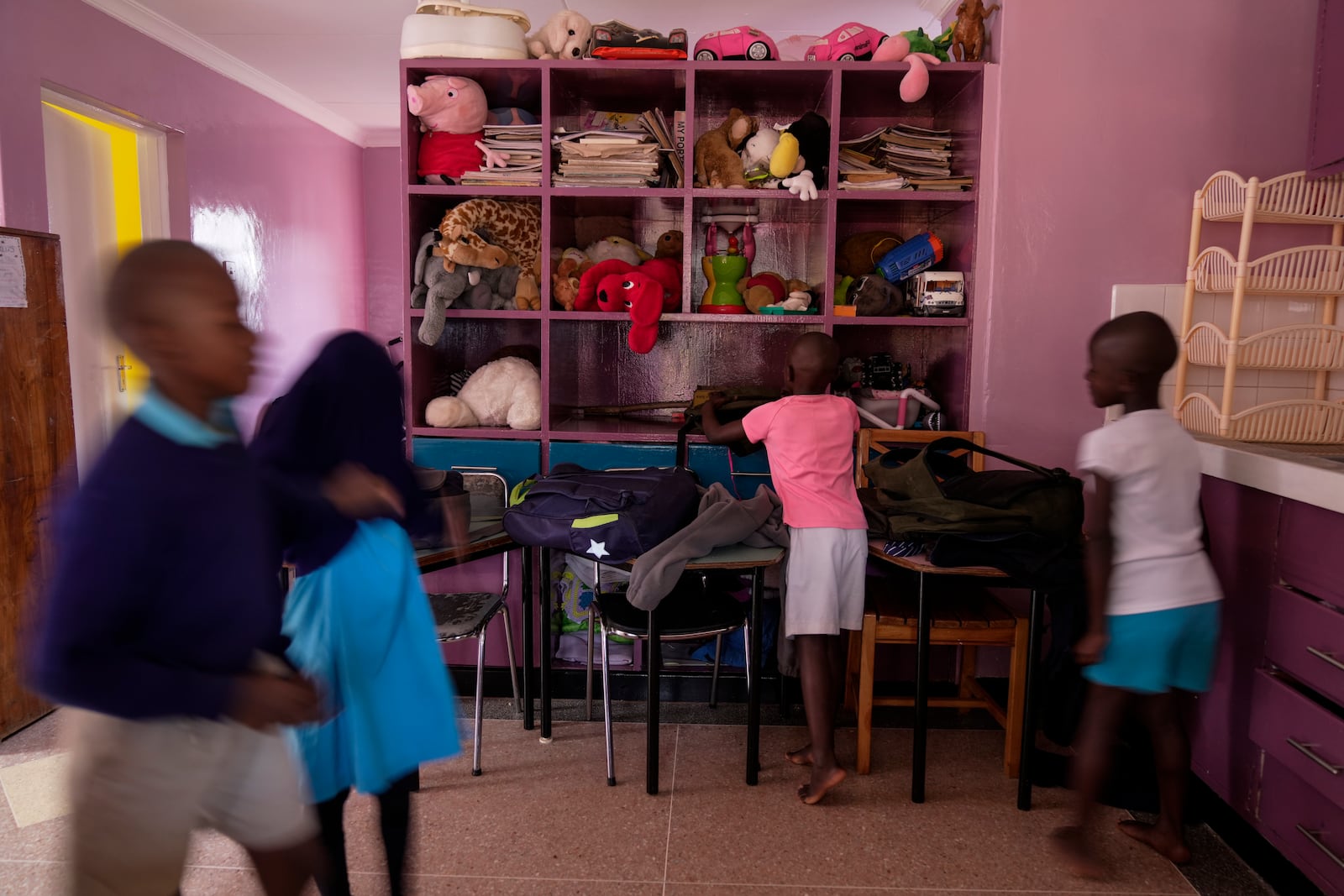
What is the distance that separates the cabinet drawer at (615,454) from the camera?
293 centimetres

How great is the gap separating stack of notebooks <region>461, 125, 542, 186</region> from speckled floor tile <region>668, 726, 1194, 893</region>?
1.96 metres

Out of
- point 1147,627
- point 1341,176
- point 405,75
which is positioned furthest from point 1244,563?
point 405,75

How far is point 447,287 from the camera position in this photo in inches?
115

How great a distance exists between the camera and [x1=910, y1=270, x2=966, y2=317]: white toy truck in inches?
113

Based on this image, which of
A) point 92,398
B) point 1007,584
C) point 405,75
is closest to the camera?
point 1007,584

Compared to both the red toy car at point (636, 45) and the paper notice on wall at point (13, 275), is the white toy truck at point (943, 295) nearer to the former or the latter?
the red toy car at point (636, 45)

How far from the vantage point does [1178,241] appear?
2.79 metres

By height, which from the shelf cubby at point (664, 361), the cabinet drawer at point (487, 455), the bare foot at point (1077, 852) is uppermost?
the shelf cubby at point (664, 361)

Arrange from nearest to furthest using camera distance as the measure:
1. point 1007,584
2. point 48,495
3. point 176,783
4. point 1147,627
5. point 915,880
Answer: point 176,783
point 1147,627
point 915,880
point 1007,584
point 48,495

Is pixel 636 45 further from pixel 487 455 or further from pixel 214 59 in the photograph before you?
pixel 214 59

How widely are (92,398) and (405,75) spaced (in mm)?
2375

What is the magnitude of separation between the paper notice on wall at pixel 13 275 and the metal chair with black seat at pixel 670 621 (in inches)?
76.7

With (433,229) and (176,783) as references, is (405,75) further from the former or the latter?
(176,783)

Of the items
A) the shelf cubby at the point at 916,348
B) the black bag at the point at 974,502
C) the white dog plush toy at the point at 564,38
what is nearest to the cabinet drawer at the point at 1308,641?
the black bag at the point at 974,502
